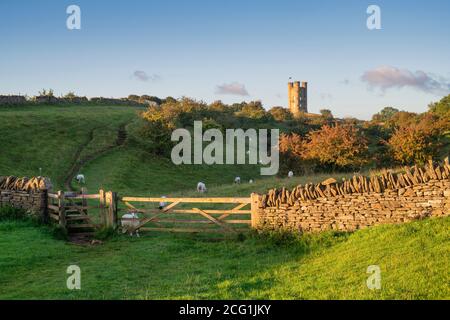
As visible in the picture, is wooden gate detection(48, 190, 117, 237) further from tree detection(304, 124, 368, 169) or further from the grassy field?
tree detection(304, 124, 368, 169)

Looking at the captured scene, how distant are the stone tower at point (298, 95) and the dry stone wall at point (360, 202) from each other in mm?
161927

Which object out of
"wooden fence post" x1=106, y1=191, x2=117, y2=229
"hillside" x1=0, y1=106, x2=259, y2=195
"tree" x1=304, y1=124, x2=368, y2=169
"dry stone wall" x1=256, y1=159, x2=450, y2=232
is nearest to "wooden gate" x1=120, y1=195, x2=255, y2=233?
"wooden fence post" x1=106, y1=191, x2=117, y2=229

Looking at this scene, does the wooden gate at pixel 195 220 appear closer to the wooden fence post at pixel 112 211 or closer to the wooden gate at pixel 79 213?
the wooden fence post at pixel 112 211

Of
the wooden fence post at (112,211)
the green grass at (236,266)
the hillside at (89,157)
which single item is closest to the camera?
the green grass at (236,266)

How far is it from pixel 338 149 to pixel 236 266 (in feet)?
85.4

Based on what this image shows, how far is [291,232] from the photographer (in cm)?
1573

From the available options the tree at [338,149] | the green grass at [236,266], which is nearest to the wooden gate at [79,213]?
the green grass at [236,266]

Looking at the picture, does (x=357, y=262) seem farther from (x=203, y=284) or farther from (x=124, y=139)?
(x=124, y=139)

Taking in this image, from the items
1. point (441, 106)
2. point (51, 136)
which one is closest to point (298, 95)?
point (441, 106)

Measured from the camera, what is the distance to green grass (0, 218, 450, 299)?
31.8 feet

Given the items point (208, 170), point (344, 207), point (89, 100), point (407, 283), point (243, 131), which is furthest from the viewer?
point (89, 100)

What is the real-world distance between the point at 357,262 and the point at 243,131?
55.6 m

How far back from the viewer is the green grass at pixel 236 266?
9695 millimetres

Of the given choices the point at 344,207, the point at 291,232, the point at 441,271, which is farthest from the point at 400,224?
the point at 441,271
